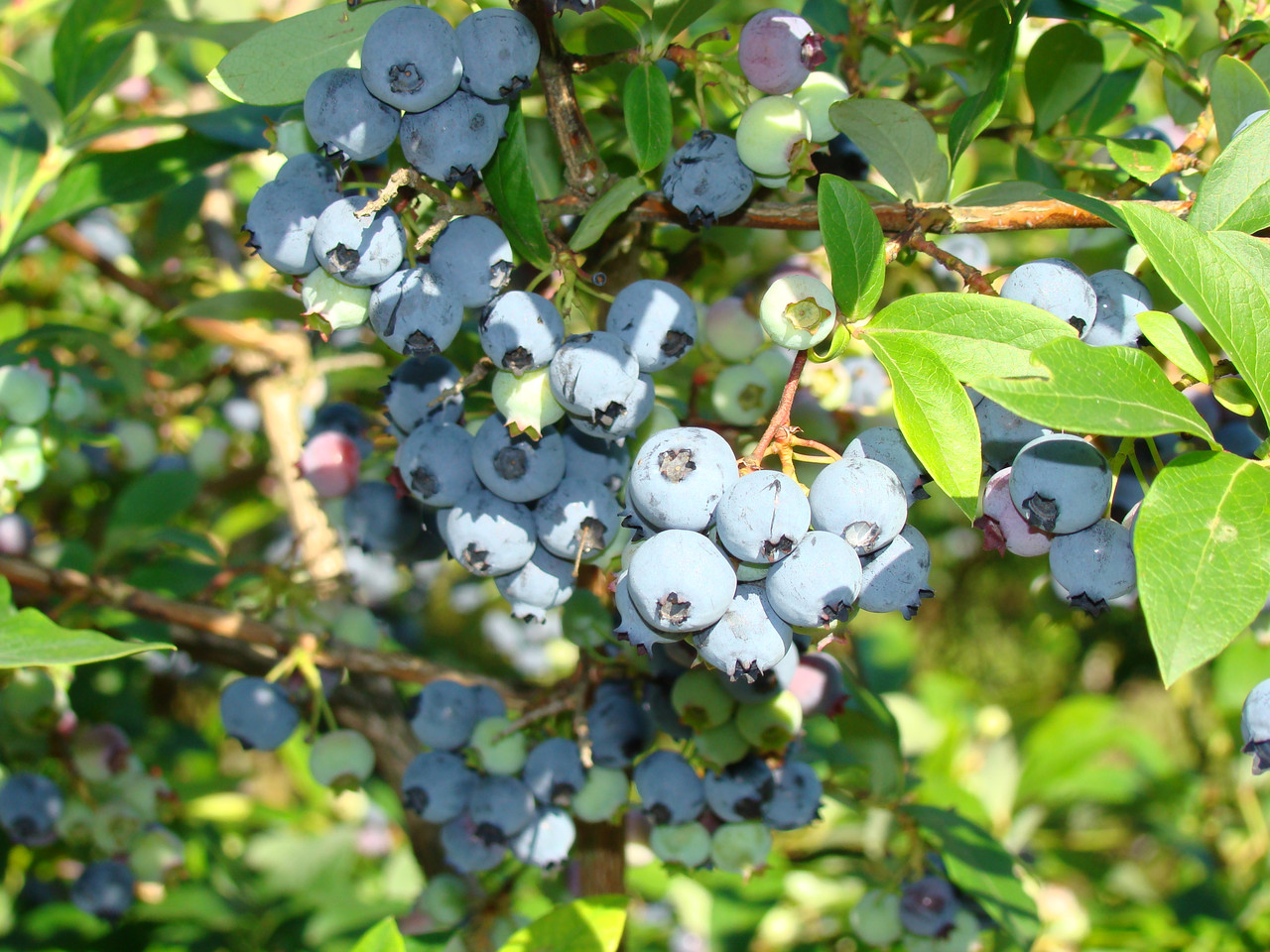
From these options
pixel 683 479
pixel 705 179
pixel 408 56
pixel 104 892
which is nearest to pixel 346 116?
pixel 408 56

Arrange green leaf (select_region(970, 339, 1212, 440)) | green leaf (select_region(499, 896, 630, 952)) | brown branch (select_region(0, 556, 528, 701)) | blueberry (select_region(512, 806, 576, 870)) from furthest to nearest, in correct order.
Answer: brown branch (select_region(0, 556, 528, 701)) < blueberry (select_region(512, 806, 576, 870)) < green leaf (select_region(499, 896, 630, 952)) < green leaf (select_region(970, 339, 1212, 440))

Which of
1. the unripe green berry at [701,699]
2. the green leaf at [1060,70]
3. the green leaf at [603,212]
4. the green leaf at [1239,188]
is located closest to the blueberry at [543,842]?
the unripe green berry at [701,699]

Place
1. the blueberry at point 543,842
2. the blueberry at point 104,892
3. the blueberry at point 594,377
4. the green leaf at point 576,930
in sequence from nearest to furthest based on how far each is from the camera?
1. the blueberry at point 594,377
2. the green leaf at point 576,930
3. the blueberry at point 543,842
4. the blueberry at point 104,892

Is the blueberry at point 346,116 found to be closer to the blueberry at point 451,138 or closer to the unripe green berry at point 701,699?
the blueberry at point 451,138

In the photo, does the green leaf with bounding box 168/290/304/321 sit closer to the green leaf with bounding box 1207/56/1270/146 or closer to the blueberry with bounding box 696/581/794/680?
the blueberry with bounding box 696/581/794/680

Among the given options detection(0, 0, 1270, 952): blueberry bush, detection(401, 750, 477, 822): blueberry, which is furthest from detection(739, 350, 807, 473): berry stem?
detection(401, 750, 477, 822): blueberry

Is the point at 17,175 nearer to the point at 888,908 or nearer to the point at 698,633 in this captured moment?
the point at 698,633
